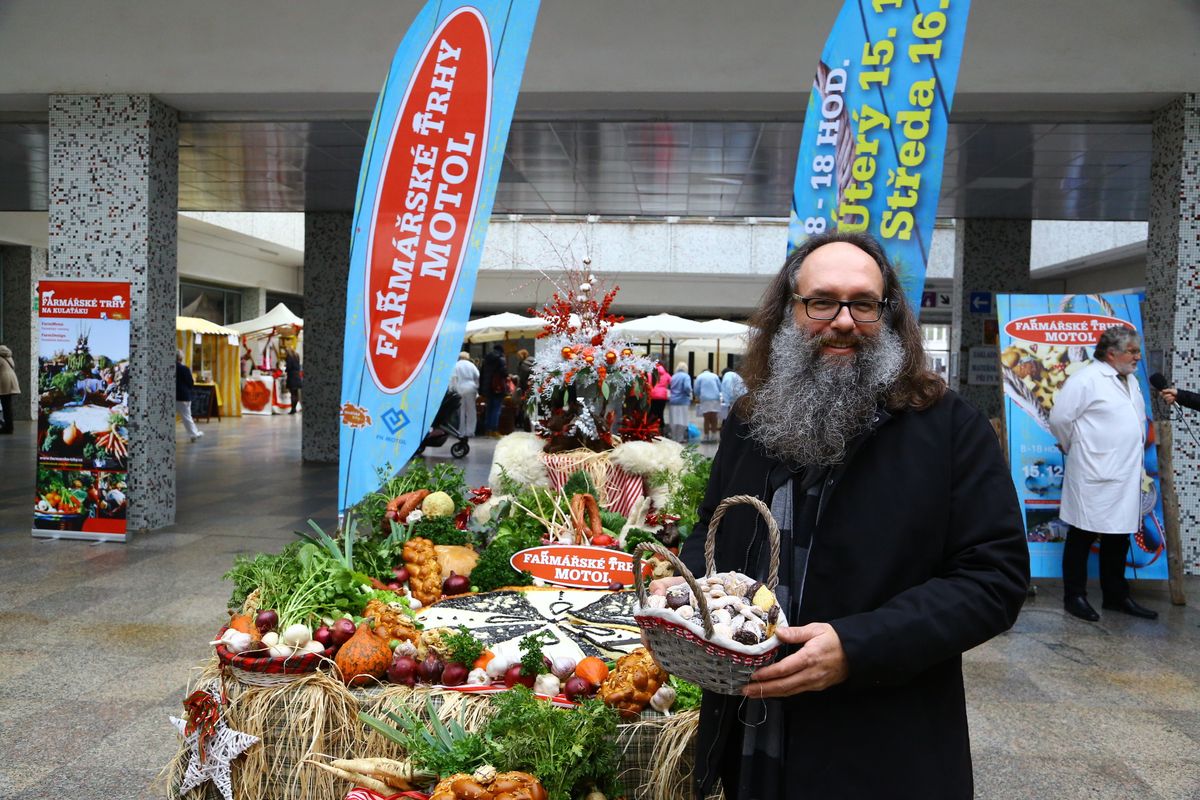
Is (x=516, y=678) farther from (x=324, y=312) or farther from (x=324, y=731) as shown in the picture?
(x=324, y=312)

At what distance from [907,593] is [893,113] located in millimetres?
3143

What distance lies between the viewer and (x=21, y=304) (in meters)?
17.7

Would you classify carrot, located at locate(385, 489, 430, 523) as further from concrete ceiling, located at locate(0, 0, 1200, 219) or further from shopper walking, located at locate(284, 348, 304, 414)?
Answer: shopper walking, located at locate(284, 348, 304, 414)

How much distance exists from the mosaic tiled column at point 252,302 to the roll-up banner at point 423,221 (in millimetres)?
21229

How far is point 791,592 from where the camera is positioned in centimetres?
177

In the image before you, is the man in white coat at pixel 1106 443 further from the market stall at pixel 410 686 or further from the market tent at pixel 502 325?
the market tent at pixel 502 325

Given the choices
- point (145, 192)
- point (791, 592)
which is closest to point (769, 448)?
point (791, 592)

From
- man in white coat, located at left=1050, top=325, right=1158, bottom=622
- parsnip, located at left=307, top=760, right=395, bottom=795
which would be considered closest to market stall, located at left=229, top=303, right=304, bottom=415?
man in white coat, located at left=1050, top=325, right=1158, bottom=622

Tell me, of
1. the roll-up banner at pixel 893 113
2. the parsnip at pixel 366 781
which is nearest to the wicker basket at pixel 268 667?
the parsnip at pixel 366 781

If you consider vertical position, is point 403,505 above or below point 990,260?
below

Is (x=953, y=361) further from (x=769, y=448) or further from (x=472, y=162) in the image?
(x=769, y=448)

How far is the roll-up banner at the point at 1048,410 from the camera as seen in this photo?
6070 mm

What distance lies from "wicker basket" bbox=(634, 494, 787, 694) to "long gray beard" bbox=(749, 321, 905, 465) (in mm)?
164

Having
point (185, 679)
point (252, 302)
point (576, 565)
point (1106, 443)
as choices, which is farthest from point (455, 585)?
point (252, 302)
